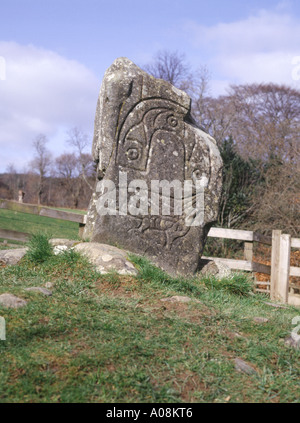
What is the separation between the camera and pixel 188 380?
303 cm

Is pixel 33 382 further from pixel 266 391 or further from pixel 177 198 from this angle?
pixel 177 198

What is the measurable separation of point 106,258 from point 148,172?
5.15 feet

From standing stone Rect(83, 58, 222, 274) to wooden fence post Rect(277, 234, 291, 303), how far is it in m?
2.34

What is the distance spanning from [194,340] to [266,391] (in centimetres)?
73

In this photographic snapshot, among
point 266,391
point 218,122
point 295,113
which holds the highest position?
point 295,113

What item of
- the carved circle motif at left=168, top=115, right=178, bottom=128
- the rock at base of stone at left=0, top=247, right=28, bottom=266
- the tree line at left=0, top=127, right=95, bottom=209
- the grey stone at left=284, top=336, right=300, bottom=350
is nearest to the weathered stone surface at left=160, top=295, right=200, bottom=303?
the grey stone at left=284, top=336, right=300, bottom=350

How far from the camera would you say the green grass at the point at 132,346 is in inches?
112

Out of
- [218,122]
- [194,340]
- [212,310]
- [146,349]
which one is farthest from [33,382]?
[218,122]

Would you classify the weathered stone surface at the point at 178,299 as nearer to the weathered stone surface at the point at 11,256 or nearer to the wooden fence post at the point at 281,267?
the weathered stone surface at the point at 11,256

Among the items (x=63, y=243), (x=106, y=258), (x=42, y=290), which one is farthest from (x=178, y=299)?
(x=63, y=243)

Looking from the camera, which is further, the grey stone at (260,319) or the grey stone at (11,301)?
the grey stone at (260,319)

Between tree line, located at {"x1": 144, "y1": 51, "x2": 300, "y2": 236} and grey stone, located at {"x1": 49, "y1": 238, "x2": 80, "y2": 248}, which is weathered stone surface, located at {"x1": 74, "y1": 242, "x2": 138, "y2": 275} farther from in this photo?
tree line, located at {"x1": 144, "y1": 51, "x2": 300, "y2": 236}

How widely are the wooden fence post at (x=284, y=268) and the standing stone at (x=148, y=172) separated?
2337 mm

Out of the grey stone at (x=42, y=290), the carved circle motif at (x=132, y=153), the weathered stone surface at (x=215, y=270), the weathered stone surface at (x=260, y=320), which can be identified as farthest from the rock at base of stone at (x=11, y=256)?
the weathered stone surface at (x=260, y=320)
